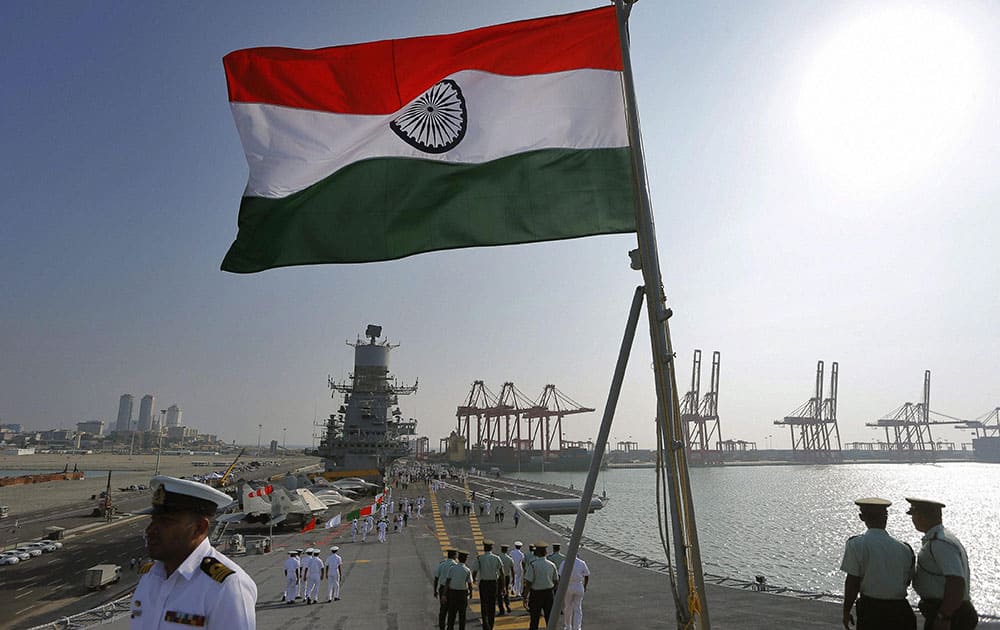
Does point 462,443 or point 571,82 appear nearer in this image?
point 571,82

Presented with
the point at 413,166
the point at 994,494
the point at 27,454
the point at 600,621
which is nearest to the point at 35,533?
the point at 600,621

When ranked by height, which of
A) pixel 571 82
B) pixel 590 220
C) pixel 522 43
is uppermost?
pixel 522 43

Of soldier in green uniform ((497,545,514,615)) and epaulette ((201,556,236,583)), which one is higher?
epaulette ((201,556,236,583))

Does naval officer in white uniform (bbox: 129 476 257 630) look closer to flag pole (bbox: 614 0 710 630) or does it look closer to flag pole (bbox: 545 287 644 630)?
flag pole (bbox: 545 287 644 630)

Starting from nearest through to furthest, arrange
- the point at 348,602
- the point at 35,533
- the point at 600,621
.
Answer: the point at 600,621
the point at 348,602
the point at 35,533

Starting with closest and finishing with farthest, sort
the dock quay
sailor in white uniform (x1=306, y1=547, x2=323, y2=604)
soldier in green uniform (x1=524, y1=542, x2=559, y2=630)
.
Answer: soldier in green uniform (x1=524, y1=542, x2=559, y2=630), the dock quay, sailor in white uniform (x1=306, y1=547, x2=323, y2=604)

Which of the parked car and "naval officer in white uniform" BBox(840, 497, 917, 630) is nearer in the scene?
"naval officer in white uniform" BBox(840, 497, 917, 630)

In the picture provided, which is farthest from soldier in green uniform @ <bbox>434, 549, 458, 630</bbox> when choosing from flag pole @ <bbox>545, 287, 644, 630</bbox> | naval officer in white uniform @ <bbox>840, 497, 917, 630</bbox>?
naval officer in white uniform @ <bbox>840, 497, 917, 630</bbox>

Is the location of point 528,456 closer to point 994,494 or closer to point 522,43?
point 994,494
